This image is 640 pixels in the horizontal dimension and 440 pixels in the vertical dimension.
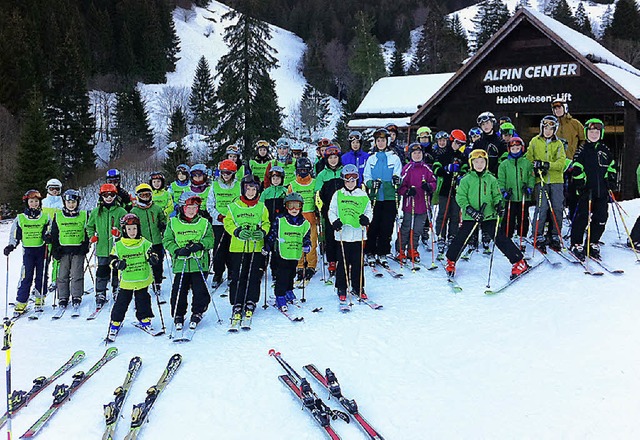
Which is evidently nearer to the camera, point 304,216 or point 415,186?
point 304,216

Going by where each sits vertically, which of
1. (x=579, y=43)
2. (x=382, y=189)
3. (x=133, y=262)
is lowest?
(x=133, y=262)

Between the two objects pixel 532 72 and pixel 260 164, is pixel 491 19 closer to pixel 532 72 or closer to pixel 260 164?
pixel 532 72

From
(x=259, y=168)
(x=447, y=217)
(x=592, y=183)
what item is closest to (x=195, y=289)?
(x=259, y=168)

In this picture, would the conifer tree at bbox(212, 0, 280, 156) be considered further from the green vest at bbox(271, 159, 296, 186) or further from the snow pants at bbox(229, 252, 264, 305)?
the snow pants at bbox(229, 252, 264, 305)

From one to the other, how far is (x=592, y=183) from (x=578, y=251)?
1113mm

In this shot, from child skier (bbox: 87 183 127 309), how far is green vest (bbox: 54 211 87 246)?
5.9 inches

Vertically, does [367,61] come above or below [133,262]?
above

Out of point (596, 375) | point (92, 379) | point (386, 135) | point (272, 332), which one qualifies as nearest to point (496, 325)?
point (596, 375)

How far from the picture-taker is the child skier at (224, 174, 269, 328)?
6.82m

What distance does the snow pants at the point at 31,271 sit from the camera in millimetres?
7633

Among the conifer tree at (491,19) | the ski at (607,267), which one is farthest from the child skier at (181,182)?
the conifer tree at (491,19)

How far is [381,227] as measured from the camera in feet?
27.7

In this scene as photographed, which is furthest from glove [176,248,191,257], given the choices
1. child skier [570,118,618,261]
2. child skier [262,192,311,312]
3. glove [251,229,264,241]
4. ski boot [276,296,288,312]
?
child skier [570,118,618,261]

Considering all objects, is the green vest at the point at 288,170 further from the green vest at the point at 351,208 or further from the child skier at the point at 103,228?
the child skier at the point at 103,228
